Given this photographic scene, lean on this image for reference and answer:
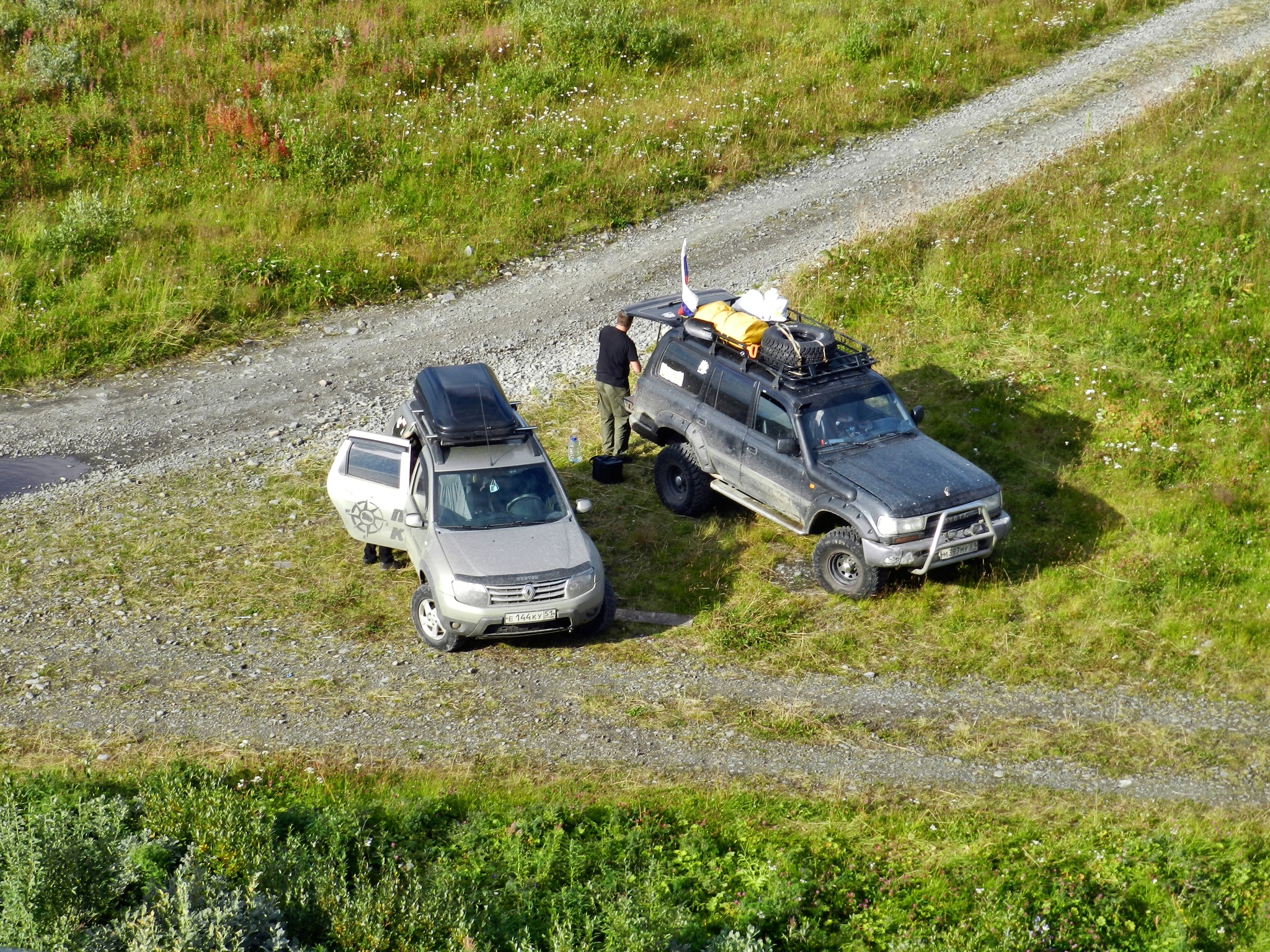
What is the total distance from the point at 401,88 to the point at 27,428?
36.2ft

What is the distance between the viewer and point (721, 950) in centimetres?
838

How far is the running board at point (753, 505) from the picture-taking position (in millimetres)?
13117

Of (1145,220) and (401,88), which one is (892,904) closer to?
(1145,220)

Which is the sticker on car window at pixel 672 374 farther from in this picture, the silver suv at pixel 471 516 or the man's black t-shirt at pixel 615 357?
the silver suv at pixel 471 516

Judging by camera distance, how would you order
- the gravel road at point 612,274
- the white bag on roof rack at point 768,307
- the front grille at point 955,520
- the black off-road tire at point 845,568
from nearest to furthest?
the front grille at point 955,520
the black off-road tire at point 845,568
the white bag on roof rack at point 768,307
the gravel road at point 612,274

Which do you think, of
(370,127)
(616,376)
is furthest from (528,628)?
(370,127)

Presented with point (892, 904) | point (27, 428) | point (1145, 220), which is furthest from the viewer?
point (1145, 220)

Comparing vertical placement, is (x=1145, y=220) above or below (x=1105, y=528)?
above

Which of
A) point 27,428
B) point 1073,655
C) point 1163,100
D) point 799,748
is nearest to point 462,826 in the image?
point 799,748

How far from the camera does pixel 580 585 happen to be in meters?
11.5

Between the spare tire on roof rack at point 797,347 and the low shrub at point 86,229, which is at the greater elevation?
the spare tire on roof rack at point 797,347

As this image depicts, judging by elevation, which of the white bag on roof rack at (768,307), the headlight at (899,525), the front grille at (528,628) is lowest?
the front grille at (528,628)

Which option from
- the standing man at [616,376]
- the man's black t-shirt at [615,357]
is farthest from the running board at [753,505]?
the man's black t-shirt at [615,357]

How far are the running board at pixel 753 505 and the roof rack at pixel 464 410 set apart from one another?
2.52m
